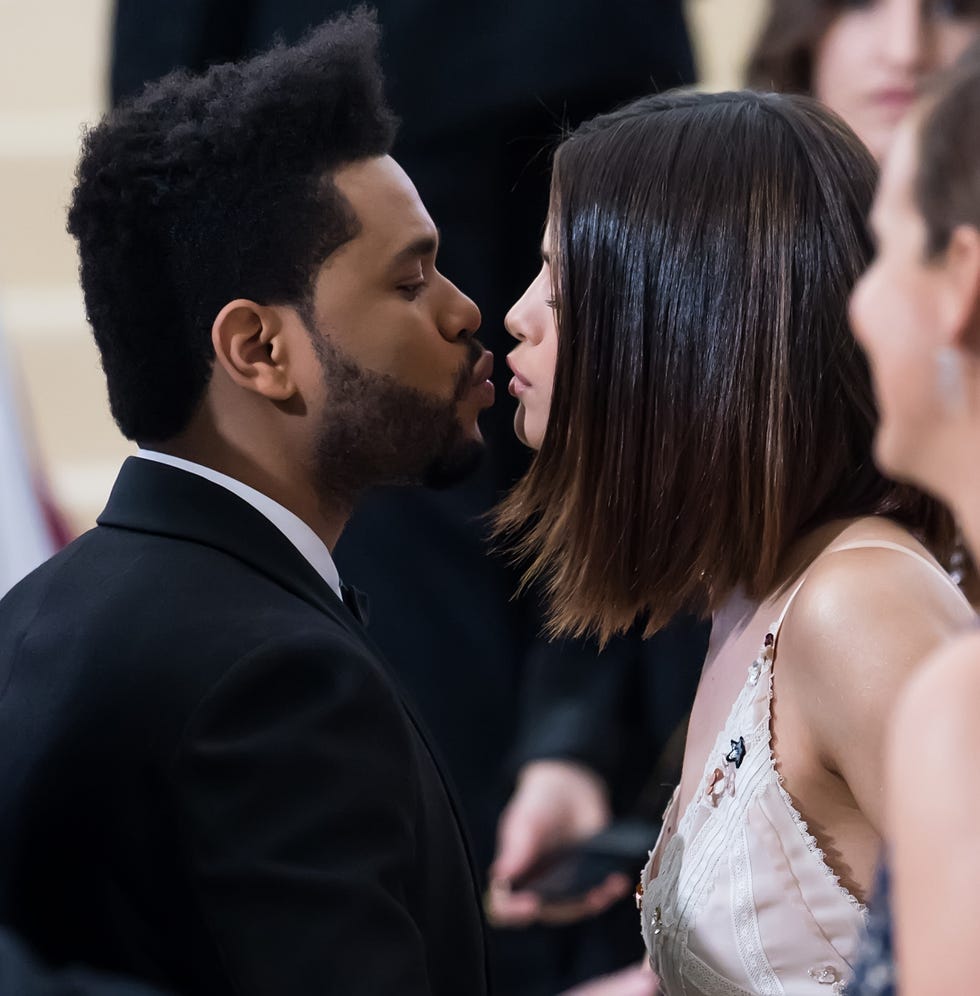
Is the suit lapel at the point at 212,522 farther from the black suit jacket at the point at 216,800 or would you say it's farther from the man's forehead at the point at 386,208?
Answer: the man's forehead at the point at 386,208

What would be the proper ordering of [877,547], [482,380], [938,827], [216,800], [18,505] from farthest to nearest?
[18,505], [482,380], [877,547], [216,800], [938,827]

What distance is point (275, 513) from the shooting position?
4.49 ft

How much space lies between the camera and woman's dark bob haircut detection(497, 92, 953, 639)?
1336 mm

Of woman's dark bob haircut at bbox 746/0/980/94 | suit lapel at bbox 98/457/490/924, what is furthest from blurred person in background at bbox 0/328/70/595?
woman's dark bob haircut at bbox 746/0/980/94

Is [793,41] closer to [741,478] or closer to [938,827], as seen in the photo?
[741,478]

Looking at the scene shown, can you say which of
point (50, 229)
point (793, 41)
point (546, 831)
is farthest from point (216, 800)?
point (50, 229)

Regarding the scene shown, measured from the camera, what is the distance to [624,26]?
2.26m

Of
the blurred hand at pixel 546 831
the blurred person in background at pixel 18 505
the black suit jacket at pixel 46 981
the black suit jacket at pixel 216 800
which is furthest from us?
the blurred person in background at pixel 18 505

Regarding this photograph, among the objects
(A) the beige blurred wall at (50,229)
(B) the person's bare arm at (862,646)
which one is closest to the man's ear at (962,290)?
(B) the person's bare arm at (862,646)

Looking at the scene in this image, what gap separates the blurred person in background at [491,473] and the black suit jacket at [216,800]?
0.99m

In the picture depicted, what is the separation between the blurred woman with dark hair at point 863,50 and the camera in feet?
7.32

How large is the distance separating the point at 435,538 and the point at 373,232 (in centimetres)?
94

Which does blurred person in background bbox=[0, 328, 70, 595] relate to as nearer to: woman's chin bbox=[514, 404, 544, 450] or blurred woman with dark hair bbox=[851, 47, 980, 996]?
woman's chin bbox=[514, 404, 544, 450]

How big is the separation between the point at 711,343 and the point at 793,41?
113 centimetres
